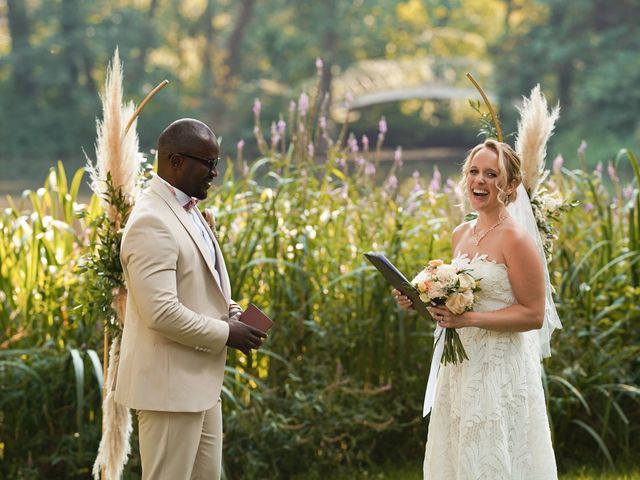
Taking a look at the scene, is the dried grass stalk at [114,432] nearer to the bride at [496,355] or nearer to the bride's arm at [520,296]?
the bride at [496,355]

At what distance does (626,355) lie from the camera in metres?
5.01

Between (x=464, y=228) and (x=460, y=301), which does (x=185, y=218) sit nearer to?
(x=460, y=301)

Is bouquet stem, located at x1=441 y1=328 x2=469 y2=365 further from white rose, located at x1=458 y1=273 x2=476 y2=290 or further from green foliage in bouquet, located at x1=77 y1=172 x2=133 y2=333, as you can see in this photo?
green foliage in bouquet, located at x1=77 y1=172 x2=133 y2=333

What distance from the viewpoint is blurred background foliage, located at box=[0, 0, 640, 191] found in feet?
90.6

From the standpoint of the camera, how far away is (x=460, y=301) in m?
3.16

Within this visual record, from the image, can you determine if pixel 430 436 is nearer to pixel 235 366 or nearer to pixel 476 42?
pixel 235 366

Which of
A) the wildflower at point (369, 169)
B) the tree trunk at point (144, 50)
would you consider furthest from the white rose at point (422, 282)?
the tree trunk at point (144, 50)

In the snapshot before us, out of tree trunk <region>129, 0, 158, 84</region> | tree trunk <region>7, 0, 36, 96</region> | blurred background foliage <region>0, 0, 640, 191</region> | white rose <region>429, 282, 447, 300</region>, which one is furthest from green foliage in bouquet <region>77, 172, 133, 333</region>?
tree trunk <region>7, 0, 36, 96</region>

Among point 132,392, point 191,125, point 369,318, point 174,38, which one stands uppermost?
point 174,38

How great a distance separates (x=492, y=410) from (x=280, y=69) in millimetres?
30286

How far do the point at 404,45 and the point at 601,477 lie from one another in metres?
34.5

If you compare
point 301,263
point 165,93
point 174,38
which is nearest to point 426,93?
point 165,93

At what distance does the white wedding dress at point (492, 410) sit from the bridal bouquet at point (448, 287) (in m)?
0.08

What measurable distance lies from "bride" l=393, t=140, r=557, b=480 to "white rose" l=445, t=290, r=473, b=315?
4 cm
